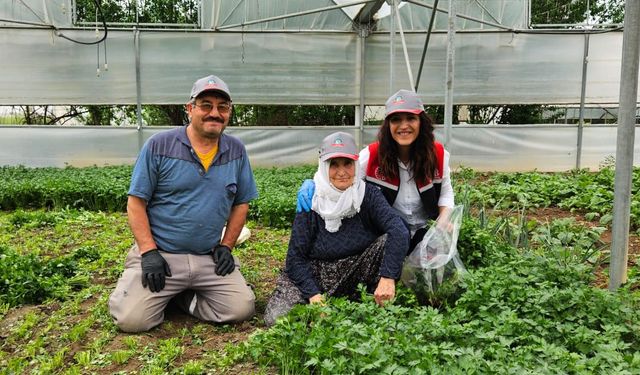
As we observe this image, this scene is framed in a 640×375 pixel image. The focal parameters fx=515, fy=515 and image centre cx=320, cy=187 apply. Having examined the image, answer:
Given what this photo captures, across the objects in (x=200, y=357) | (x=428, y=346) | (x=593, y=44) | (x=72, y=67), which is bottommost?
(x=200, y=357)

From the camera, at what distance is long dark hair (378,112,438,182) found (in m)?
3.25

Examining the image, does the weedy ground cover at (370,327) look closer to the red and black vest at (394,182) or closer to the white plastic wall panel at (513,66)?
the red and black vest at (394,182)

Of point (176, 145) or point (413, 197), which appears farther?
point (413, 197)

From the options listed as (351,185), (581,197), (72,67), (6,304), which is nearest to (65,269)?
(6,304)

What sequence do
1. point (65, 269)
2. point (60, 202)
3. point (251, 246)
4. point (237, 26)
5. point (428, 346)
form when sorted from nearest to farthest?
point (428, 346) < point (65, 269) < point (251, 246) < point (60, 202) < point (237, 26)

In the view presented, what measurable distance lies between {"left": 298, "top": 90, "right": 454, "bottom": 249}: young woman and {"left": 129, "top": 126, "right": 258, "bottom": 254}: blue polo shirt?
939mm

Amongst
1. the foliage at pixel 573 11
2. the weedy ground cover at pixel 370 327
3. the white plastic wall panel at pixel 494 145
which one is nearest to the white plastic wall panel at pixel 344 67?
the white plastic wall panel at pixel 494 145

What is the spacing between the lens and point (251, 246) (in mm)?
4852

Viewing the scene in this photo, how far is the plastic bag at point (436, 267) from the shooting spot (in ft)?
9.68

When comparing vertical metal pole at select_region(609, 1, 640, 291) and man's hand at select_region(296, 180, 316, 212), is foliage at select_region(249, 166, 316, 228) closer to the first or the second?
man's hand at select_region(296, 180, 316, 212)

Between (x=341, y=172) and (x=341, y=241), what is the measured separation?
1.41 feet

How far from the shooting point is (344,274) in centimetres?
307

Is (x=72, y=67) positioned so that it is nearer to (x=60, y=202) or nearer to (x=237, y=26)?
(x=237, y=26)

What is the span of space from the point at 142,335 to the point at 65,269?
4.51 feet
